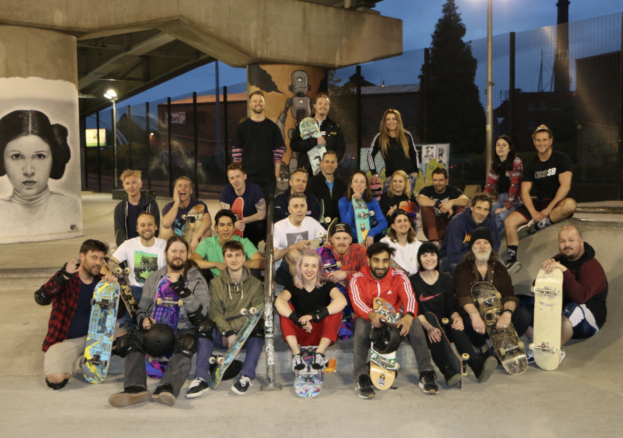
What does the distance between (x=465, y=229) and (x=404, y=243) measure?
A: 0.74 meters

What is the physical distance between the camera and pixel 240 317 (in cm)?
455

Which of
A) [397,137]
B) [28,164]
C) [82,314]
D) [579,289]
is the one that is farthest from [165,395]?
[28,164]

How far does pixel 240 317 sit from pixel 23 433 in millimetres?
1717

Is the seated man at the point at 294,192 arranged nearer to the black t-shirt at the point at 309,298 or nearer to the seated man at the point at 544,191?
the black t-shirt at the point at 309,298

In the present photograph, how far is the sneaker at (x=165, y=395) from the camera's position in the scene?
12.5 ft

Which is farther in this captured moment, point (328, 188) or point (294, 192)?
point (328, 188)

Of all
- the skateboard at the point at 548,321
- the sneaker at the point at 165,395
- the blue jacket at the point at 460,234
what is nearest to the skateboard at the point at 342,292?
Answer: the blue jacket at the point at 460,234

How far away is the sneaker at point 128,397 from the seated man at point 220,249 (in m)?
1.30

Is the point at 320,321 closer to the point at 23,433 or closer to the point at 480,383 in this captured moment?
the point at 480,383

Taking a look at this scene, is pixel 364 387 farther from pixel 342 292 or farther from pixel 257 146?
pixel 257 146

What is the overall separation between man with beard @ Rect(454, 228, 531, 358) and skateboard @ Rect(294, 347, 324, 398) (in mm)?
1360

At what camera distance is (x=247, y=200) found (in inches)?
231

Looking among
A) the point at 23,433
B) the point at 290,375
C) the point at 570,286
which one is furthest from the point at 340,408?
the point at 570,286

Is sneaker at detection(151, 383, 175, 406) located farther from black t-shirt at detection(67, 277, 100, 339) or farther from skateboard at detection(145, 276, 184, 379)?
black t-shirt at detection(67, 277, 100, 339)
